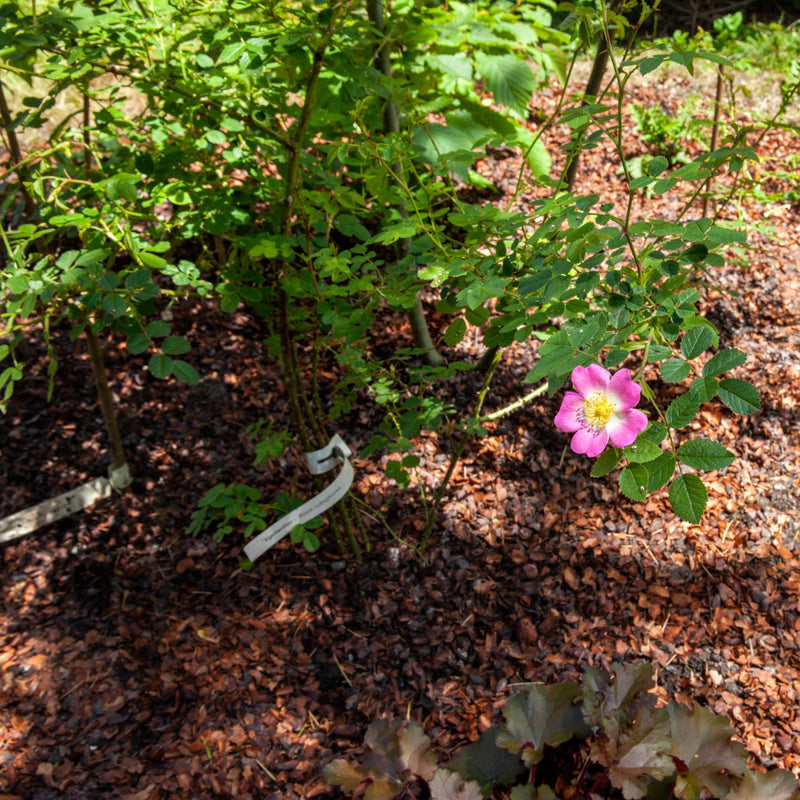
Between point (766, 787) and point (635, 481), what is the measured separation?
102 centimetres

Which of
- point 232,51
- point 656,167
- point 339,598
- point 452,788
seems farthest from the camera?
point 339,598

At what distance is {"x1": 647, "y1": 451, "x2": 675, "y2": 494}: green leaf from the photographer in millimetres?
941

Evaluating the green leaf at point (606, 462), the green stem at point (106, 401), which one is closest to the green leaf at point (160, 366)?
the green stem at point (106, 401)

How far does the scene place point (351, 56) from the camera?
150cm

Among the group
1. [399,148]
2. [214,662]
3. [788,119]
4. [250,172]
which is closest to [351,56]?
[399,148]

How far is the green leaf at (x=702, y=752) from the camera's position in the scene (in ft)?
4.93

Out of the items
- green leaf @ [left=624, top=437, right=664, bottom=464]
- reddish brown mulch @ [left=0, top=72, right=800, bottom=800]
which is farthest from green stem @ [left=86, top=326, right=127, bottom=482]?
green leaf @ [left=624, top=437, right=664, bottom=464]

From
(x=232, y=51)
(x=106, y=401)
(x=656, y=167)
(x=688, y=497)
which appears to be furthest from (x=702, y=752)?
(x=106, y=401)

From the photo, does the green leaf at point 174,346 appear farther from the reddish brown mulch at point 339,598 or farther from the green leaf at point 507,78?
the green leaf at point 507,78

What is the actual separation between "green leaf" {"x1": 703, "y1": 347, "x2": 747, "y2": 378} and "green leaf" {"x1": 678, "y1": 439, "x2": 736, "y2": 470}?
0.34ft

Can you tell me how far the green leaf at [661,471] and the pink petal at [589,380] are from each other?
15cm

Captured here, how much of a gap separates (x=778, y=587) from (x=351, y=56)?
1.91 metres

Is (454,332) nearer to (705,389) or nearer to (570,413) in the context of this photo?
(570,413)

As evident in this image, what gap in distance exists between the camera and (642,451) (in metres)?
0.96
